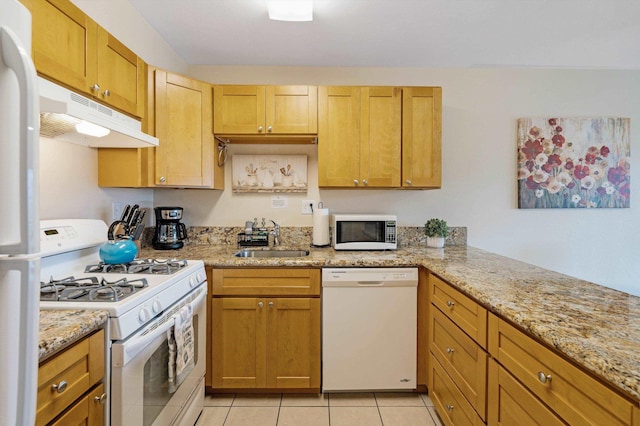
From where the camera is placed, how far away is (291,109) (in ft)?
7.32

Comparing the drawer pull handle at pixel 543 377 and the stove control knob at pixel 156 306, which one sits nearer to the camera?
the drawer pull handle at pixel 543 377

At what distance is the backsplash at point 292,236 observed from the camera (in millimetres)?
2537

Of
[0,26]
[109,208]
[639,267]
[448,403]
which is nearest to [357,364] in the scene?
[448,403]

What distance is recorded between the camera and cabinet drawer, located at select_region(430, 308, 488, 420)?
124cm

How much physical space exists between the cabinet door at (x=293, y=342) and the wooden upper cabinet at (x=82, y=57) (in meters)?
1.49

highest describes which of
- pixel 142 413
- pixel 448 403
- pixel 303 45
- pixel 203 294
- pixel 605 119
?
pixel 303 45

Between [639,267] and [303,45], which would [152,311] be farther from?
[639,267]

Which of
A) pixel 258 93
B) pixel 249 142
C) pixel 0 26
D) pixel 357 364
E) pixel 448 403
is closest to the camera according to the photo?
pixel 0 26

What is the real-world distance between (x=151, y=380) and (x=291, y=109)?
1843mm

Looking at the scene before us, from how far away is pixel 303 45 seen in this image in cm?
226

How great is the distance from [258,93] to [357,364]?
6.63ft

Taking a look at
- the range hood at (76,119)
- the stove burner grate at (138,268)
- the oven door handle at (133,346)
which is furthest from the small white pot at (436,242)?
the range hood at (76,119)

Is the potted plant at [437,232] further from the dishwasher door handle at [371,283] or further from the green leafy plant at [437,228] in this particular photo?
the dishwasher door handle at [371,283]

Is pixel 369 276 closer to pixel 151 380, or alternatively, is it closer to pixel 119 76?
pixel 151 380
